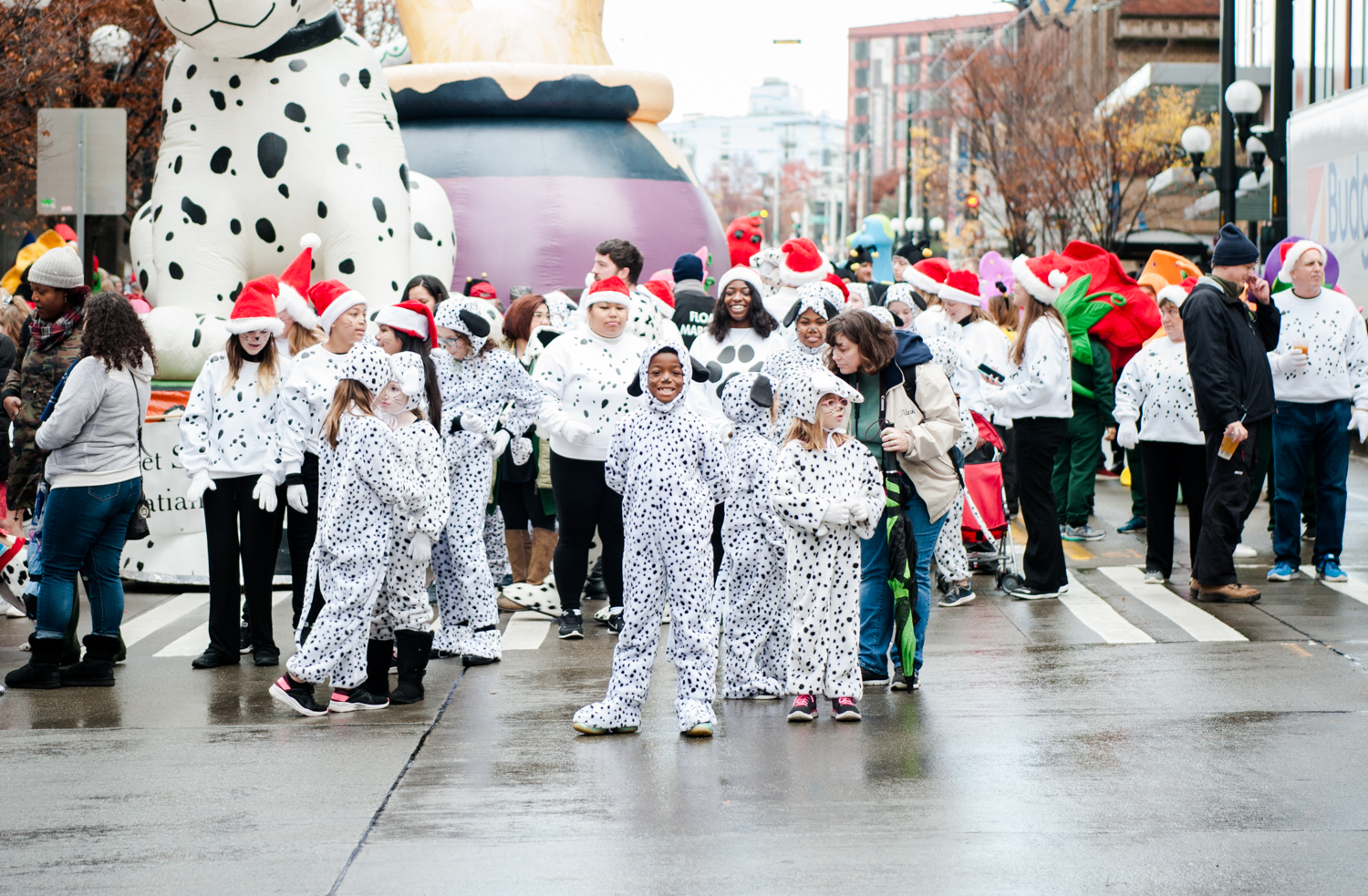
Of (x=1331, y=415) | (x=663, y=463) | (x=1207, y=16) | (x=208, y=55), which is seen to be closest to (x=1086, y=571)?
(x=1331, y=415)

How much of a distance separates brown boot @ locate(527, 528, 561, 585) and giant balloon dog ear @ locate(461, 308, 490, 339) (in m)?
1.71

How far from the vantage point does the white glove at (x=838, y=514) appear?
6.36 metres

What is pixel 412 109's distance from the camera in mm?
16953

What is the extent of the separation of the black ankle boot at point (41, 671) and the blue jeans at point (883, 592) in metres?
3.55

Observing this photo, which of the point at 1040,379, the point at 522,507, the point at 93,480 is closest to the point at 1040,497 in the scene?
the point at 1040,379

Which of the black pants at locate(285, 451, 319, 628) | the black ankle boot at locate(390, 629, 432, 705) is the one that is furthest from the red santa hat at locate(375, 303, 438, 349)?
the black ankle boot at locate(390, 629, 432, 705)

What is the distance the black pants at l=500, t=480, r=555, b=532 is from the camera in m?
9.71

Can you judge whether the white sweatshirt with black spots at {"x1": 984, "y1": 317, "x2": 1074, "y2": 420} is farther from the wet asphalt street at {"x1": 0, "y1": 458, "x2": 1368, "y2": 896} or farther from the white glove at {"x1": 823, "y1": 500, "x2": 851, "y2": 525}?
the white glove at {"x1": 823, "y1": 500, "x2": 851, "y2": 525}

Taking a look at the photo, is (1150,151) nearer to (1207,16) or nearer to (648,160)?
(1207,16)

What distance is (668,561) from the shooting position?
6.37m

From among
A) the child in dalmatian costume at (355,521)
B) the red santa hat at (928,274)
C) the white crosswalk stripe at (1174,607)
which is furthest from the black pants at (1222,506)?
the child in dalmatian costume at (355,521)

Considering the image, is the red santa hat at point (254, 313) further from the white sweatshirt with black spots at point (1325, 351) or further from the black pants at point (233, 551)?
the white sweatshirt with black spots at point (1325, 351)

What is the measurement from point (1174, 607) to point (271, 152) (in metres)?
6.08

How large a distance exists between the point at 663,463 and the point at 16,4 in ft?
48.7
